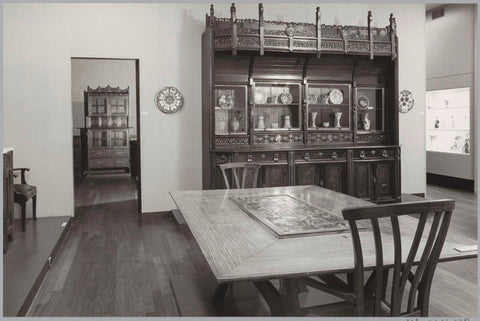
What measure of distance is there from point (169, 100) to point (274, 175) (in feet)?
5.77

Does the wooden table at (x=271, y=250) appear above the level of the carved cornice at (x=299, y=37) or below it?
below

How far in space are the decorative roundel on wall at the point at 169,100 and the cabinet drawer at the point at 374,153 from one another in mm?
2569

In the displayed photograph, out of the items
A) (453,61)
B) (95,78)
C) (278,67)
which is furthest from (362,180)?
(95,78)

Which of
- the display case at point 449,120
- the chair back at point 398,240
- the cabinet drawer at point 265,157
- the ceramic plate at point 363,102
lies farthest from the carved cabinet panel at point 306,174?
the chair back at point 398,240

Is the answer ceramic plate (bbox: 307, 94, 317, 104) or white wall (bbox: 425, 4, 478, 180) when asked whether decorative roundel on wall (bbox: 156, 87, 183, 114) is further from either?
white wall (bbox: 425, 4, 478, 180)

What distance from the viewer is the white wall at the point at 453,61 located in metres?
7.75

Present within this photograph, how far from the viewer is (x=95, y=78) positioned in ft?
35.7

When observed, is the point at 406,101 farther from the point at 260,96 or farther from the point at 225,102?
the point at 225,102

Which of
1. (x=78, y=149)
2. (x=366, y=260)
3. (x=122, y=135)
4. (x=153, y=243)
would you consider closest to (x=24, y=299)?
(x=153, y=243)

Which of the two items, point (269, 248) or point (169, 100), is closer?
point (269, 248)

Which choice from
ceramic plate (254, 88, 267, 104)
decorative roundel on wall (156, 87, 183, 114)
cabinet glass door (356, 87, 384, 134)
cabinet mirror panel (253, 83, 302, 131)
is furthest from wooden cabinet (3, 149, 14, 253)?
cabinet glass door (356, 87, 384, 134)

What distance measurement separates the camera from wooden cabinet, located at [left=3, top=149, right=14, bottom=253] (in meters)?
3.96

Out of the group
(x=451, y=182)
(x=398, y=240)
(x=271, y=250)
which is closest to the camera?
(x=398, y=240)

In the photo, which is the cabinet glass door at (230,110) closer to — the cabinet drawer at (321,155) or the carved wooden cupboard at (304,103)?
the carved wooden cupboard at (304,103)
